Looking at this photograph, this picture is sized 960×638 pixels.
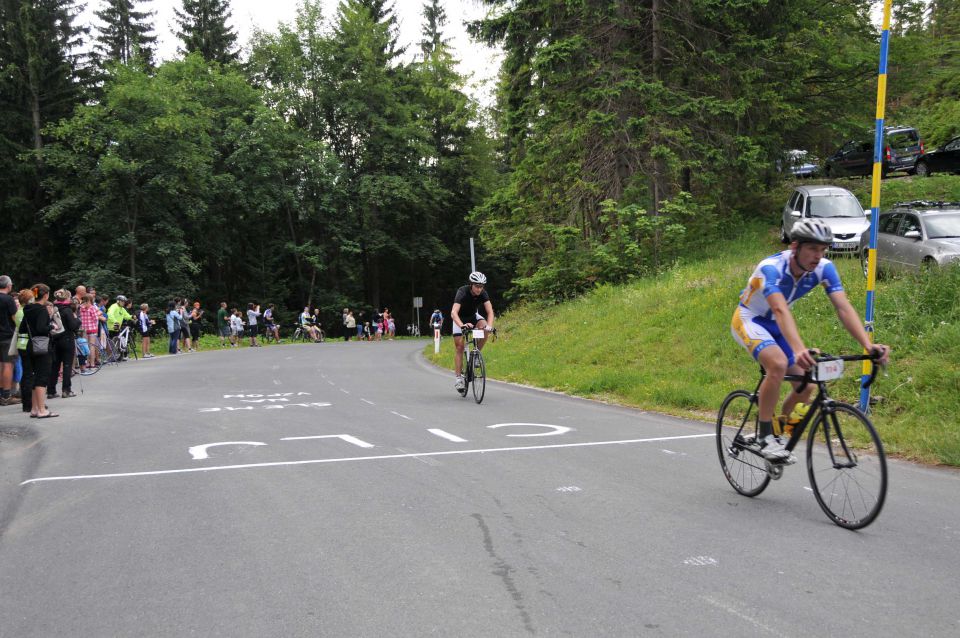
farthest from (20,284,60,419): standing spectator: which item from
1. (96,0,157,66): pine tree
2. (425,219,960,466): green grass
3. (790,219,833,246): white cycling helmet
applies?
(96,0,157,66): pine tree

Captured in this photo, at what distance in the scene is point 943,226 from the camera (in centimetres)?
1391

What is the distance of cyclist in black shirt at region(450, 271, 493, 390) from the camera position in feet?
38.9

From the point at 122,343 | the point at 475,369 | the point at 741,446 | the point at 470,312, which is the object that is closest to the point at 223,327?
the point at 122,343

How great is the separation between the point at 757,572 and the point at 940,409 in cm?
570

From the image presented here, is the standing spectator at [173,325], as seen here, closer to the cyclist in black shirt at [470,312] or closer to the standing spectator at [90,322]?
the standing spectator at [90,322]

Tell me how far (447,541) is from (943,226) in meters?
13.3

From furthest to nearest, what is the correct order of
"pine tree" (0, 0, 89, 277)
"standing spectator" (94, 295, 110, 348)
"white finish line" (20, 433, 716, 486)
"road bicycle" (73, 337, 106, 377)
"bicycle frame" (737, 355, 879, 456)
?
"pine tree" (0, 0, 89, 277) < "standing spectator" (94, 295, 110, 348) < "road bicycle" (73, 337, 106, 377) < "white finish line" (20, 433, 716, 486) < "bicycle frame" (737, 355, 879, 456)

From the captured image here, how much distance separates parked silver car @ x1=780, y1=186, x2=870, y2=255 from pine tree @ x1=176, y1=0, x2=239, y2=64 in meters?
38.4

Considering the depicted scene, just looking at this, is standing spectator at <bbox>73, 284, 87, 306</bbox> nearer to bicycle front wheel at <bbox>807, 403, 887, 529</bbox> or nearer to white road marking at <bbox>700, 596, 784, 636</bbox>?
bicycle front wheel at <bbox>807, 403, 887, 529</bbox>

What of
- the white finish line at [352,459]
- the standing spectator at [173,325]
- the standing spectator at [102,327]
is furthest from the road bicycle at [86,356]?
the white finish line at [352,459]

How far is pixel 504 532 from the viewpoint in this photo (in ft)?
15.6

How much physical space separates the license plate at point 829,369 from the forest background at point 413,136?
17.2 m

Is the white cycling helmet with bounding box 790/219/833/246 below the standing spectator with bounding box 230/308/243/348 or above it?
above

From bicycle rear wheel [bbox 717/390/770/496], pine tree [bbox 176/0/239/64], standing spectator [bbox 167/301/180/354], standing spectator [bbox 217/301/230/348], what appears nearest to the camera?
bicycle rear wheel [bbox 717/390/770/496]
